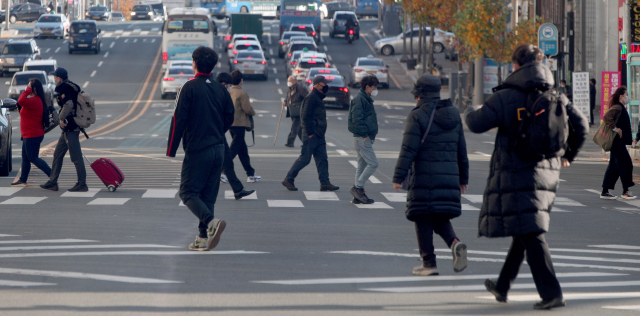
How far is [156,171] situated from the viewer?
53.4ft

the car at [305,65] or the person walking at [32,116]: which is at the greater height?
the car at [305,65]

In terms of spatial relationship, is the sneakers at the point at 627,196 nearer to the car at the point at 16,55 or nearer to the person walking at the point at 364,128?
the person walking at the point at 364,128

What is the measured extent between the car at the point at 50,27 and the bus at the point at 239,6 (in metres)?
22.3

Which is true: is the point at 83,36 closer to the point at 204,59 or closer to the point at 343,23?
the point at 343,23

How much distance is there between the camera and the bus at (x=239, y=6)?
3487 inches

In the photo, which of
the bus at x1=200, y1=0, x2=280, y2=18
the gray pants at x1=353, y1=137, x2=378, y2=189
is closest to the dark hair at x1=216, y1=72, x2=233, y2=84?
the gray pants at x1=353, y1=137, x2=378, y2=189

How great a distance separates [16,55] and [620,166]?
4273 cm

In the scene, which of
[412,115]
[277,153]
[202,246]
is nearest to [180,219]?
[202,246]

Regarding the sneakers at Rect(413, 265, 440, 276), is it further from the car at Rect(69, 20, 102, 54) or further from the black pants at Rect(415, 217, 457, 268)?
the car at Rect(69, 20, 102, 54)

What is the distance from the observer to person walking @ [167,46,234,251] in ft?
25.4

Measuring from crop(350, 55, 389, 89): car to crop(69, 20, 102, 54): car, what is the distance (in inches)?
876

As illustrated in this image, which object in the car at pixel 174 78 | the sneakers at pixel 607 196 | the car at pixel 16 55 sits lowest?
the sneakers at pixel 607 196

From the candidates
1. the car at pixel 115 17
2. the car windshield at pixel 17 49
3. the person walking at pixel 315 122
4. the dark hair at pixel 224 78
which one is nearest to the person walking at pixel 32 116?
the dark hair at pixel 224 78

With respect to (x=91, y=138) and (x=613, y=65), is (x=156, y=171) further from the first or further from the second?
(x=613, y=65)
